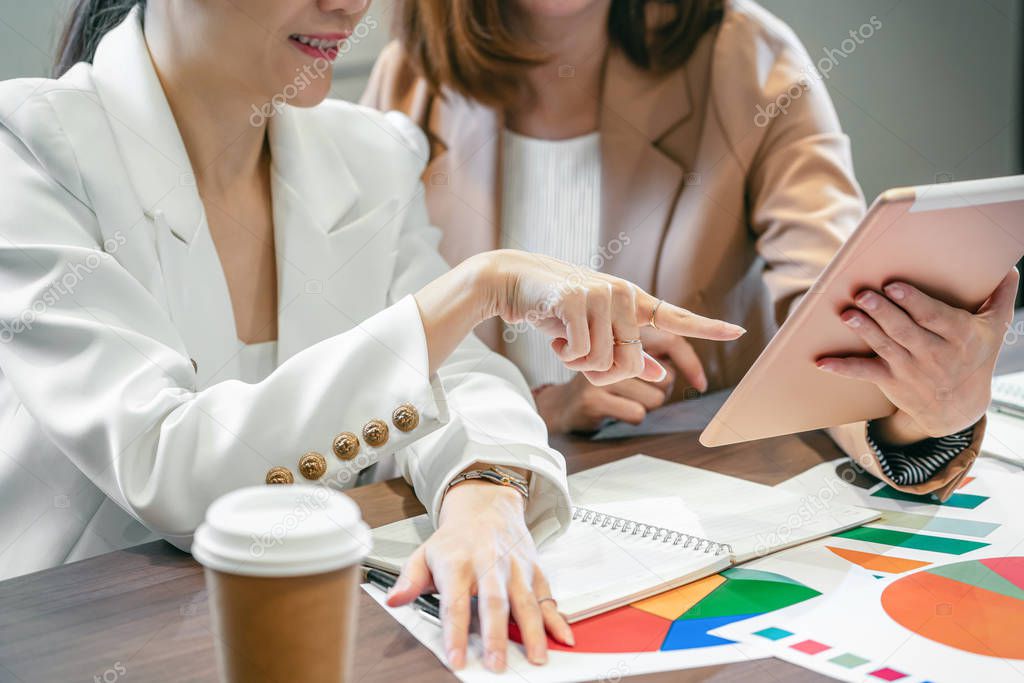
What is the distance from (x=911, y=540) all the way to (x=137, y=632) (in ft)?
2.44

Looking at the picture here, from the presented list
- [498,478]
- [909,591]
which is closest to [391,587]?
[498,478]

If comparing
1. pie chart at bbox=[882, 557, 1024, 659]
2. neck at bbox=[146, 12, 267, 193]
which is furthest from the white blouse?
pie chart at bbox=[882, 557, 1024, 659]

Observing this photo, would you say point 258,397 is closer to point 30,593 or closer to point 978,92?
point 30,593

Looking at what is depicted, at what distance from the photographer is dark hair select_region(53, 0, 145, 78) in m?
1.34

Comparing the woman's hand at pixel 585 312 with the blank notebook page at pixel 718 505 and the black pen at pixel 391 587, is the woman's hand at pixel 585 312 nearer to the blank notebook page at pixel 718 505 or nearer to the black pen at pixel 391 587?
the blank notebook page at pixel 718 505

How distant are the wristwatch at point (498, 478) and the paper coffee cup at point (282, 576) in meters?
0.46

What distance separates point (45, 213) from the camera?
3.43 ft

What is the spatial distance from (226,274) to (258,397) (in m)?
0.41

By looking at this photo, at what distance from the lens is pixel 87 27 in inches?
53.1

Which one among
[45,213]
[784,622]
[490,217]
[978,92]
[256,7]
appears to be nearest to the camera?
[784,622]

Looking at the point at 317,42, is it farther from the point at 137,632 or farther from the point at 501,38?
the point at 137,632

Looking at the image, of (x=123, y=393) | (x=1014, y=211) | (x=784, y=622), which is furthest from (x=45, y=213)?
(x=1014, y=211)

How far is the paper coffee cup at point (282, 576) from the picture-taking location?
0.51 metres

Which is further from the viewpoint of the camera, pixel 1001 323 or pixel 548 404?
pixel 548 404
